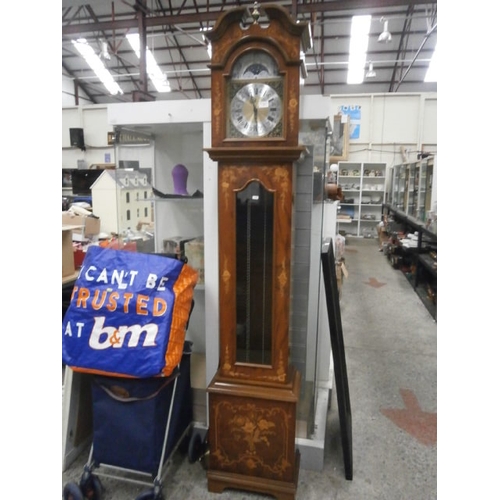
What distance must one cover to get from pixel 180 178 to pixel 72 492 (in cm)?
164

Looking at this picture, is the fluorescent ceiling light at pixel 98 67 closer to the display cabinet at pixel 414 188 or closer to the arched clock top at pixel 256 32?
the display cabinet at pixel 414 188

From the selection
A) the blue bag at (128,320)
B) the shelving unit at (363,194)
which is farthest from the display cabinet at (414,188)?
the blue bag at (128,320)

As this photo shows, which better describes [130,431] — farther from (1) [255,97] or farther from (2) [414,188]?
(2) [414,188]

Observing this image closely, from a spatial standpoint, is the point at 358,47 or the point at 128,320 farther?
the point at 358,47

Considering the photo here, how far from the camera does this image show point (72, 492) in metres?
1.71

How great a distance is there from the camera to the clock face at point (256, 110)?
1.60 m

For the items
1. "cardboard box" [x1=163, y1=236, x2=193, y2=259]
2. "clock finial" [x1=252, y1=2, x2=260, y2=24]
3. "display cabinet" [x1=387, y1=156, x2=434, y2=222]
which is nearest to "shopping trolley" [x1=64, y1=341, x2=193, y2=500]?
"cardboard box" [x1=163, y1=236, x2=193, y2=259]

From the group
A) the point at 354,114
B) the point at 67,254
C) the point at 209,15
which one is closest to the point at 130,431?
the point at 67,254

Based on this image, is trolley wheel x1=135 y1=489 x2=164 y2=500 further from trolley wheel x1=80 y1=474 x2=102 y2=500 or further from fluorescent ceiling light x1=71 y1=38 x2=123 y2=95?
fluorescent ceiling light x1=71 y1=38 x2=123 y2=95

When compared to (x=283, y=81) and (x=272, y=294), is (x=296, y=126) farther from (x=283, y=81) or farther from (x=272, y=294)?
(x=272, y=294)

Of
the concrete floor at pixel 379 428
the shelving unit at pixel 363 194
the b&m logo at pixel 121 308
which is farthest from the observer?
the shelving unit at pixel 363 194

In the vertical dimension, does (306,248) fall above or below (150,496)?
above

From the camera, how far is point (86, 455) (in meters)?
2.08

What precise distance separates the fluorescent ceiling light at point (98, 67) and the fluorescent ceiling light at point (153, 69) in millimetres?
1026
